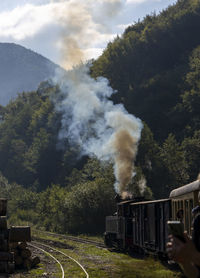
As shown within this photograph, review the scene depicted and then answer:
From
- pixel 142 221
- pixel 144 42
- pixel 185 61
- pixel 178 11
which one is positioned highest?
pixel 178 11

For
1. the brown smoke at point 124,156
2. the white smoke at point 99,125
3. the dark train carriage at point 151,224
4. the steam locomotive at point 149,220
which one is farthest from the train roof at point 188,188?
the brown smoke at point 124,156

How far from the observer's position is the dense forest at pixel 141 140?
4601 centimetres

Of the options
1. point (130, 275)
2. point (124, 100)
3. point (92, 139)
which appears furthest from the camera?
point (124, 100)

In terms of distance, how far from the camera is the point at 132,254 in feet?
74.6

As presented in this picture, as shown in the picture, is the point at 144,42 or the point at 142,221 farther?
the point at 144,42

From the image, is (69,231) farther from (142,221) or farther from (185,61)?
(185,61)

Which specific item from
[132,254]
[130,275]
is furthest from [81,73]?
[130,275]

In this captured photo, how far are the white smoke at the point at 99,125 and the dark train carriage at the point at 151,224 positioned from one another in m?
13.2

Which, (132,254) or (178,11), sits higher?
(178,11)

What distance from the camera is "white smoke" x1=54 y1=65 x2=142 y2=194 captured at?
37.6m

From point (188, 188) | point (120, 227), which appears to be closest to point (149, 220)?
point (120, 227)

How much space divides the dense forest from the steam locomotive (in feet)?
52.9

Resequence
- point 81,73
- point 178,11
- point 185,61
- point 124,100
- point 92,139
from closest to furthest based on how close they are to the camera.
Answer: point 81,73 < point 92,139 < point 124,100 < point 185,61 < point 178,11

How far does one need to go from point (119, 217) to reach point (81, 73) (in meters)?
34.5
